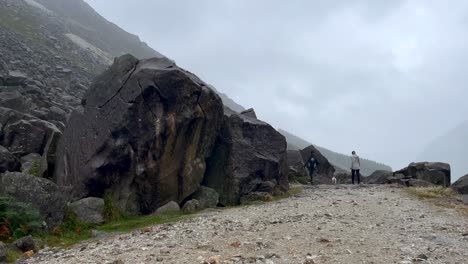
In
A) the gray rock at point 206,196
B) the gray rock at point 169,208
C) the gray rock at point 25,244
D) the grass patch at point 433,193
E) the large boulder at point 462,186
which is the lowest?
the gray rock at point 25,244

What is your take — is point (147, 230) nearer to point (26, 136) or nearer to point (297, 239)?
point (297, 239)

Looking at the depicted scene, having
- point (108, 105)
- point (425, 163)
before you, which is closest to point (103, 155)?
point (108, 105)

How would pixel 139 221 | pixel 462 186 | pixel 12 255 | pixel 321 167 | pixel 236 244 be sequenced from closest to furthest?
1. pixel 236 244
2. pixel 12 255
3. pixel 139 221
4. pixel 462 186
5. pixel 321 167

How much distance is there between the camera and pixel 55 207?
22.2 metres

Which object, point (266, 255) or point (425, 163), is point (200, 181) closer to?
point (266, 255)

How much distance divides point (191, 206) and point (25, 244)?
9.87 meters

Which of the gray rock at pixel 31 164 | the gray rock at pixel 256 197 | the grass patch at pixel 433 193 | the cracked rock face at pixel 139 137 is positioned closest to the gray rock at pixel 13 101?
the gray rock at pixel 31 164

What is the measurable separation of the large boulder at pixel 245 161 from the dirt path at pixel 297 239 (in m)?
5.08

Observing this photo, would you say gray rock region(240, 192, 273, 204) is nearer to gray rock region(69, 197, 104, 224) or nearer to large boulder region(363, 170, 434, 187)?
gray rock region(69, 197, 104, 224)

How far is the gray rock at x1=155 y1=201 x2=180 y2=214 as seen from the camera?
1030 inches

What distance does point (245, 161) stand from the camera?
3228 cm

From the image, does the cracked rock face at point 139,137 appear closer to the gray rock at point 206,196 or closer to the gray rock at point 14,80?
the gray rock at point 206,196

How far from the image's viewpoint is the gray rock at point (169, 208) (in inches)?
1030

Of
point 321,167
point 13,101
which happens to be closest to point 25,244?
point 13,101
